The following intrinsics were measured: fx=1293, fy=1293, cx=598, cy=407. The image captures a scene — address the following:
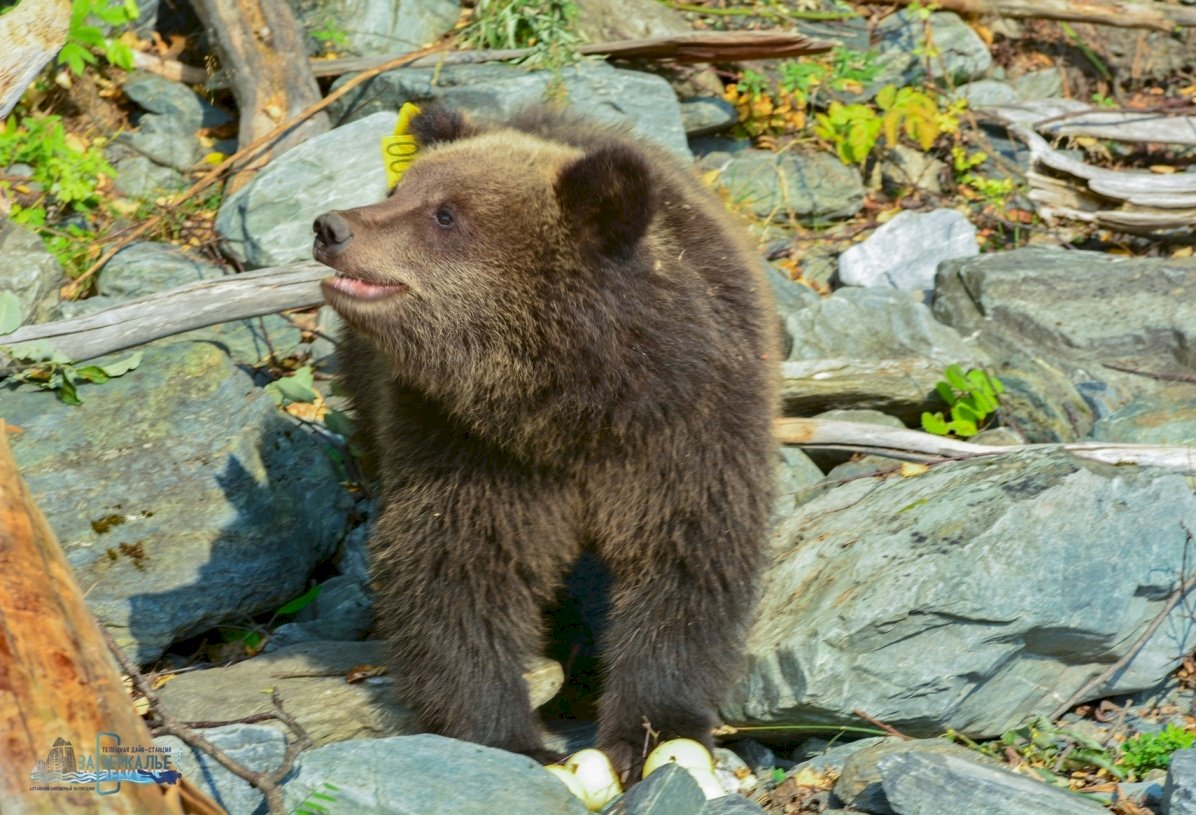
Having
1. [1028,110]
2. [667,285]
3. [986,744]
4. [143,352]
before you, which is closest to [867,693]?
[986,744]

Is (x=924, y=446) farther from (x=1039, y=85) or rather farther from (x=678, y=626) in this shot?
(x=1039, y=85)

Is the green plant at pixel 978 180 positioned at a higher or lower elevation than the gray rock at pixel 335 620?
higher

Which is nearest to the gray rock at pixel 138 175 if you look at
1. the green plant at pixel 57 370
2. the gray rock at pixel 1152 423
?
the green plant at pixel 57 370

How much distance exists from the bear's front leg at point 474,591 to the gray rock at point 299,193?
3741 mm

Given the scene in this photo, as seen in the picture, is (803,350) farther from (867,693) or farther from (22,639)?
(22,639)

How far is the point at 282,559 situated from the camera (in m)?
6.08

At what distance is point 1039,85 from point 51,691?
10005mm

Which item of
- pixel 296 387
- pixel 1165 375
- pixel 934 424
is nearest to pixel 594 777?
pixel 934 424

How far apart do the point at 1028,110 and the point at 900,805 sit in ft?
24.7

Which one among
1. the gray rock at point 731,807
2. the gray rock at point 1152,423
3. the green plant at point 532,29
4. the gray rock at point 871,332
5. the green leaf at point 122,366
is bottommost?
the gray rock at point 1152,423

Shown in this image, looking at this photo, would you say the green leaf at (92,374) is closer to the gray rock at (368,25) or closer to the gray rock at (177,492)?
the gray rock at (177,492)

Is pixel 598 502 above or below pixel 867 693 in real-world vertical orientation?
above

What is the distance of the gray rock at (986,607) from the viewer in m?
4.66

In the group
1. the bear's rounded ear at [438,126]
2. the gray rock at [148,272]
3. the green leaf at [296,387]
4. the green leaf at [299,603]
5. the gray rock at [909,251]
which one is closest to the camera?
the bear's rounded ear at [438,126]
